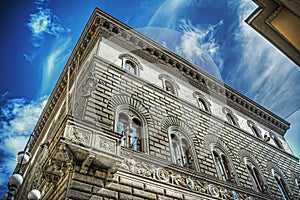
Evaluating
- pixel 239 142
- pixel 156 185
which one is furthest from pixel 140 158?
pixel 239 142

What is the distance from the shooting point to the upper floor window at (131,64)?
9.87 m

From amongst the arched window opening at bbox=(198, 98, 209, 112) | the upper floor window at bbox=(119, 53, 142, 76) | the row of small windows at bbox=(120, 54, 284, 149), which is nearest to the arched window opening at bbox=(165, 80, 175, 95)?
the row of small windows at bbox=(120, 54, 284, 149)

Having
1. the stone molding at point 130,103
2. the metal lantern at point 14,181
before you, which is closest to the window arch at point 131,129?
the stone molding at point 130,103

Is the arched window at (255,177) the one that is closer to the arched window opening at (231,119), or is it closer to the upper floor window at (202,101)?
the arched window opening at (231,119)

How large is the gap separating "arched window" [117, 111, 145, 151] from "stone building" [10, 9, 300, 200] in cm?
4

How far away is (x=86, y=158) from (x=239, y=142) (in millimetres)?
9115

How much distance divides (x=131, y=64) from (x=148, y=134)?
3932 millimetres

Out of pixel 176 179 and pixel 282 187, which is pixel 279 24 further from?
pixel 282 187

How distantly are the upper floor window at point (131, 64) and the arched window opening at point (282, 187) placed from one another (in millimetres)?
9426

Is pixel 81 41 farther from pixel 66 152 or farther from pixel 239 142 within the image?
pixel 239 142

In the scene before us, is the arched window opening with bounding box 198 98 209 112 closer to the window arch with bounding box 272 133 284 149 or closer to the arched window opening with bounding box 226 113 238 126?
the arched window opening with bounding box 226 113 238 126

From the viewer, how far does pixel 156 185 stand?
20.7 ft

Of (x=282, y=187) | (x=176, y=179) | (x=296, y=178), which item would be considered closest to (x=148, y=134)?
(x=176, y=179)

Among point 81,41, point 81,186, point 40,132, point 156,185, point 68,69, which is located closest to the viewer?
point 81,186
